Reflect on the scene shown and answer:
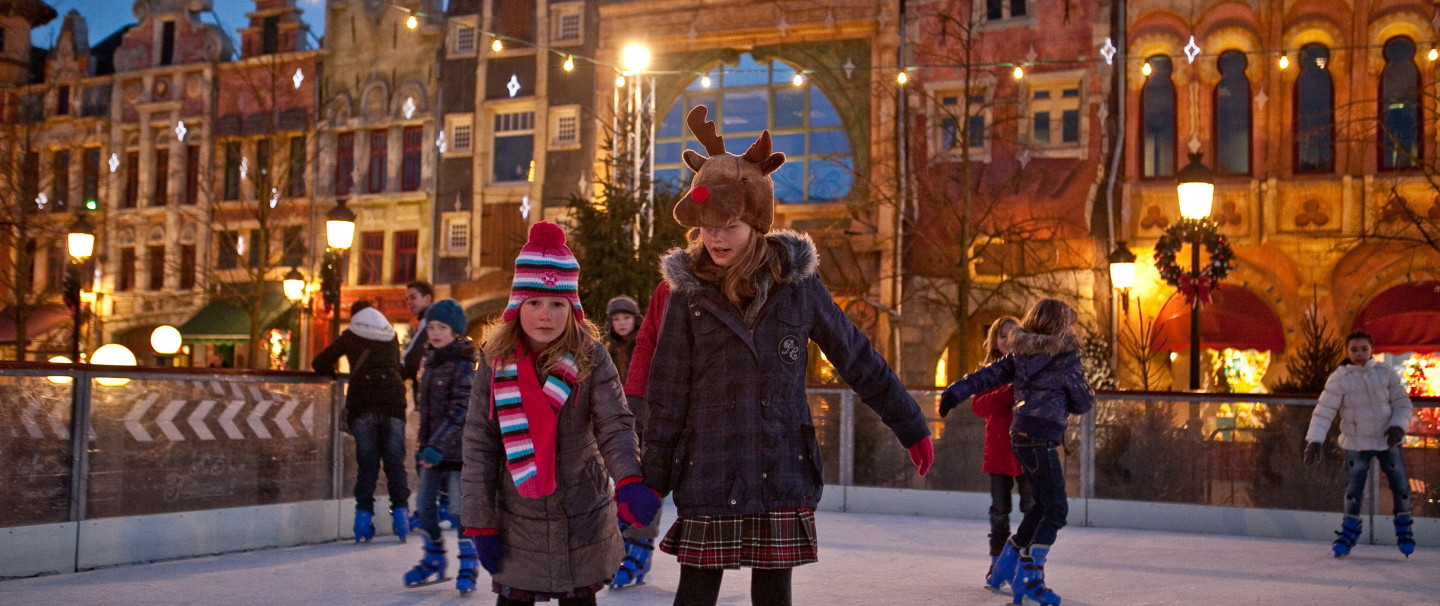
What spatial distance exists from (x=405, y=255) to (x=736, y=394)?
2967 cm

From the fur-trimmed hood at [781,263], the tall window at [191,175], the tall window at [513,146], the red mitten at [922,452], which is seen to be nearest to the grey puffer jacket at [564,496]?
the fur-trimmed hood at [781,263]

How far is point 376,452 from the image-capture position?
33.5 feet

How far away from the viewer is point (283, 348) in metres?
33.5

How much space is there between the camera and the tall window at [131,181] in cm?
3750

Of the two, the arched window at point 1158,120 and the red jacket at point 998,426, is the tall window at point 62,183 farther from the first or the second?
the red jacket at point 998,426

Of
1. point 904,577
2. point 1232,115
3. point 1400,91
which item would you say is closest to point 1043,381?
point 904,577

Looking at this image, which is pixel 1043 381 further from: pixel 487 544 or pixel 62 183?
pixel 62 183

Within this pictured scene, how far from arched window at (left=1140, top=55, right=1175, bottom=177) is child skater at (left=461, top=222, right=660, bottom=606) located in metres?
22.0

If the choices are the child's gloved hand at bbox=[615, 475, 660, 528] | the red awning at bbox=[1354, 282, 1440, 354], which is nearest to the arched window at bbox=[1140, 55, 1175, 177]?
the red awning at bbox=[1354, 282, 1440, 354]

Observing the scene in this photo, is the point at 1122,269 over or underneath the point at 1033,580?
over

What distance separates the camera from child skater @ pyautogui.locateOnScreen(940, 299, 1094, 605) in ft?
24.5

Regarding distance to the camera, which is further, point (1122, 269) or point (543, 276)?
point (1122, 269)

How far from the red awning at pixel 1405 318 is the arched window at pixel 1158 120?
4.13 meters

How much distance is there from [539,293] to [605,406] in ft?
1.41
